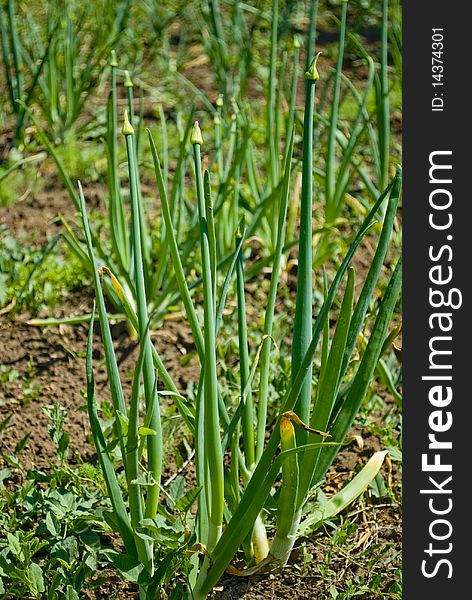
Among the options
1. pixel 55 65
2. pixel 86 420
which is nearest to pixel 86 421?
Result: pixel 86 420

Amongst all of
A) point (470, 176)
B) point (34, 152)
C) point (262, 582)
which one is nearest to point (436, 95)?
point (470, 176)

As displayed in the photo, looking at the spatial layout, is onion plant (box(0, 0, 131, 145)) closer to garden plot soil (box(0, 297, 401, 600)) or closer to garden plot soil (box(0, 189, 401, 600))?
garden plot soil (box(0, 189, 401, 600))

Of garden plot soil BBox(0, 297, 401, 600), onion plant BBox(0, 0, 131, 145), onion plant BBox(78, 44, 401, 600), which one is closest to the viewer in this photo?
onion plant BBox(78, 44, 401, 600)

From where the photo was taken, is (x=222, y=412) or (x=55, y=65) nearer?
(x=222, y=412)

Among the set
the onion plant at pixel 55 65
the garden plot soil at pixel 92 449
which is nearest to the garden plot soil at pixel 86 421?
the garden plot soil at pixel 92 449

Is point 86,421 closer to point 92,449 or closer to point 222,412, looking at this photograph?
point 92,449

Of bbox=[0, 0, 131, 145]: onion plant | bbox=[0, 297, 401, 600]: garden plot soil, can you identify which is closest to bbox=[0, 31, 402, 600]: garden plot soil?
bbox=[0, 297, 401, 600]: garden plot soil

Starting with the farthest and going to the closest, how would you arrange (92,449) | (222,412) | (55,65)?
(55,65), (92,449), (222,412)

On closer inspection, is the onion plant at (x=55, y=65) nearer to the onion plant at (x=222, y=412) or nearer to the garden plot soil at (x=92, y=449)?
the garden plot soil at (x=92, y=449)

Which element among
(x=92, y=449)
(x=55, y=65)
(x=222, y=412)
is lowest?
(x=92, y=449)

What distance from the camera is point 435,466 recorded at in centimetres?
170

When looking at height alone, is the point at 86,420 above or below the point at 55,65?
below

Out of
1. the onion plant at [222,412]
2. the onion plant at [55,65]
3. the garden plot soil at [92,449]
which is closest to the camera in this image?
the onion plant at [222,412]

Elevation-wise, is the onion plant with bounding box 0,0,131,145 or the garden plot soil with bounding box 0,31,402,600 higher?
the onion plant with bounding box 0,0,131,145
